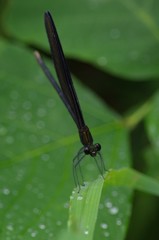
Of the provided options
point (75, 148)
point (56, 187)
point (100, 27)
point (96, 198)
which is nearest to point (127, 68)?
point (100, 27)

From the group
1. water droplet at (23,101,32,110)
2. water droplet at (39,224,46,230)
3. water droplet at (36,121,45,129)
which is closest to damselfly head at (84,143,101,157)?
water droplet at (39,224,46,230)

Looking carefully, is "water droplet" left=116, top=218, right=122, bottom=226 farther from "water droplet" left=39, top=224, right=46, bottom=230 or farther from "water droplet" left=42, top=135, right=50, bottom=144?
"water droplet" left=42, top=135, right=50, bottom=144

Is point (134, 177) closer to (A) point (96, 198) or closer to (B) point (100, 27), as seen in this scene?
(A) point (96, 198)

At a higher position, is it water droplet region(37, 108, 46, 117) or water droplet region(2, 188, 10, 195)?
water droplet region(37, 108, 46, 117)

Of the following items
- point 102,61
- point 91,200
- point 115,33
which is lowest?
point 91,200

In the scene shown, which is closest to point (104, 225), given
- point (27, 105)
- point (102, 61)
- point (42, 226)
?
point (42, 226)

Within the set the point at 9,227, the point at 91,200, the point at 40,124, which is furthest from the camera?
the point at 40,124

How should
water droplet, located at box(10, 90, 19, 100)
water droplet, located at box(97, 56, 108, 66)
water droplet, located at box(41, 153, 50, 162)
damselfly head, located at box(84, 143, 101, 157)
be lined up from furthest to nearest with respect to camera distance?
water droplet, located at box(97, 56, 108, 66), water droplet, located at box(10, 90, 19, 100), water droplet, located at box(41, 153, 50, 162), damselfly head, located at box(84, 143, 101, 157)

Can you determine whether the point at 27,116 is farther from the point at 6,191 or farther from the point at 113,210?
the point at 113,210
